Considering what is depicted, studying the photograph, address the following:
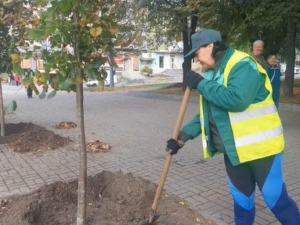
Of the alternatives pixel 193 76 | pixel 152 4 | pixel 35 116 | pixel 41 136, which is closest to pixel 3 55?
pixel 41 136

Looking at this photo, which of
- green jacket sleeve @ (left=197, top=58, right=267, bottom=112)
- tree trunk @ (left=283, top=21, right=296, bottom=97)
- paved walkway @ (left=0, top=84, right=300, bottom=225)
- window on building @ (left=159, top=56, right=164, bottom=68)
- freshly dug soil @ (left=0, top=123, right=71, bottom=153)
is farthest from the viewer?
window on building @ (left=159, top=56, right=164, bottom=68)

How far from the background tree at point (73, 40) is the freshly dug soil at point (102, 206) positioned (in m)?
1.21

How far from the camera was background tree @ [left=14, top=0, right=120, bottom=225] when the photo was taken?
2367 mm

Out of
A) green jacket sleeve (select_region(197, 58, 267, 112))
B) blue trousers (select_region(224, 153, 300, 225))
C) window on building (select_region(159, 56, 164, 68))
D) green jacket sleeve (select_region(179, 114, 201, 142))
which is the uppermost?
window on building (select_region(159, 56, 164, 68))

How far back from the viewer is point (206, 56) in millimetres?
2338

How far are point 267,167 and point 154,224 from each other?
47.2 inches

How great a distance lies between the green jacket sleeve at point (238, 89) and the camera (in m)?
2.13

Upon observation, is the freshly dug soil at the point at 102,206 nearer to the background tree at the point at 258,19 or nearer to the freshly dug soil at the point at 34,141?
the freshly dug soil at the point at 34,141

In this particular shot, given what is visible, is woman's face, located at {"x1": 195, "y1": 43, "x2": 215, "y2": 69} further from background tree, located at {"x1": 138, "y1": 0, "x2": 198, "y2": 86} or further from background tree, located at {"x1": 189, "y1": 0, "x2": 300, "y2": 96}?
background tree, located at {"x1": 138, "y1": 0, "x2": 198, "y2": 86}

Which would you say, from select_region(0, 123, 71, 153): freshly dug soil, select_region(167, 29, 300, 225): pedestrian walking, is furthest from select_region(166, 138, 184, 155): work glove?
select_region(0, 123, 71, 153): freshly dug soil

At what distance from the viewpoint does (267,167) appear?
2.32 meters

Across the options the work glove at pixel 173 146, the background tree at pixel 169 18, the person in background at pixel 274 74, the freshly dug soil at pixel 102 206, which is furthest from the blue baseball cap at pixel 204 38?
the background tree at pixel 169 18

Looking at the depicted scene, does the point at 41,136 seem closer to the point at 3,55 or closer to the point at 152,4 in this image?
the point at 3,55

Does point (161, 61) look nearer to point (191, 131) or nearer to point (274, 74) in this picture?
point (274, 74)
